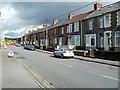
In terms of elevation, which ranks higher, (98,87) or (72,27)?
(72,27)

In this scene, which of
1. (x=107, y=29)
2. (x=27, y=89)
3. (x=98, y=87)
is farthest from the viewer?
(x=107, y=29)

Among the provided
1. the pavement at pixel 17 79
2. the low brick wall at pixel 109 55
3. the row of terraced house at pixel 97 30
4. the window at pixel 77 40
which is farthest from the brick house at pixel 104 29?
the pavement at pixel 17 79

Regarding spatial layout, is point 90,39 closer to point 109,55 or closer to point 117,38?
point 117,38

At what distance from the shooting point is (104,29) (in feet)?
126

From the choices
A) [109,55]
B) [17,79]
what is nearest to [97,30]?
[109,55]

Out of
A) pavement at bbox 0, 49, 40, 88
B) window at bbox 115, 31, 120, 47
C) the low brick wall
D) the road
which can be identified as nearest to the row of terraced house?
window at bbox 115, 31, 120, 47

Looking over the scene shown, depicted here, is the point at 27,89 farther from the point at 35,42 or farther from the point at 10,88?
the point at 35,42

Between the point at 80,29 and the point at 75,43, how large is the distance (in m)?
3.71

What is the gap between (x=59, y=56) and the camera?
3478 centimetres

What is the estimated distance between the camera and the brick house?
35.7m

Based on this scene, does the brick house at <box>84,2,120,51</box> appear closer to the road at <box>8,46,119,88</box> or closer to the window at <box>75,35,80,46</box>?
the window at <box>75,35,80,46</box>

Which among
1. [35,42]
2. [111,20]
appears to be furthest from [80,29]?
[35,42]

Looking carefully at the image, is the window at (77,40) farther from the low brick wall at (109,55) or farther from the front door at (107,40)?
the low brick wall at (109,55)

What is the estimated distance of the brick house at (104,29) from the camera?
117ft
